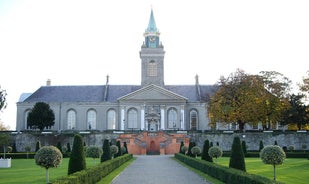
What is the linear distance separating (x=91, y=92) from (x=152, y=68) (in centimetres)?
1103

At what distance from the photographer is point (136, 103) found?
66438mm

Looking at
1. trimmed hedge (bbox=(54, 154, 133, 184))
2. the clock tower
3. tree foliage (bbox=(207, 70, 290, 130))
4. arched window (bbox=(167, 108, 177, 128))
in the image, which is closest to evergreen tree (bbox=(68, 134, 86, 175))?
trimmed hedge (bbox=(54, 154, 133, 184))

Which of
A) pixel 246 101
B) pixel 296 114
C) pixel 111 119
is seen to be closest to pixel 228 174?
pixel 246 101

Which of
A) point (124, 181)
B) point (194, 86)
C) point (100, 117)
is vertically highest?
point (194, 86)

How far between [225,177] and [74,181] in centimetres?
740

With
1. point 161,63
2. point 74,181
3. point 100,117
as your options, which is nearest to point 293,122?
point 161,63

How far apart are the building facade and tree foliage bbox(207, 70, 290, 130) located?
10.9 m

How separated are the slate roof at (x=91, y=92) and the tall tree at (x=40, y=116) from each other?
6704 millimetres

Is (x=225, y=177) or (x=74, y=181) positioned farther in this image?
(x=225, y=177)

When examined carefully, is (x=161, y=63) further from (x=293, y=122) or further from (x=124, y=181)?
(x=124, y=181)

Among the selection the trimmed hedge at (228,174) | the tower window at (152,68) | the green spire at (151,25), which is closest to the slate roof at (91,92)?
the tower window at (152,68)

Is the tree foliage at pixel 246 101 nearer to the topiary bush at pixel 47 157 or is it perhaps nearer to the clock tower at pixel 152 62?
the clock tower at pixel 152 62

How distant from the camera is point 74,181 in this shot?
49.3 ft

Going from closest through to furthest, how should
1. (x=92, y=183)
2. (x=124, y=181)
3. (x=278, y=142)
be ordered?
(x=92, y=183)
(x=124, y=181)
(x=278, y=142)
